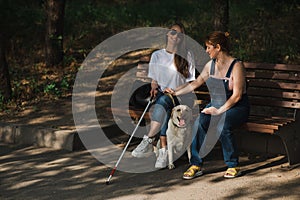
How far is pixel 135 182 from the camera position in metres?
6.06

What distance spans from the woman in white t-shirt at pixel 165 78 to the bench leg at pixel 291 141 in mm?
1206

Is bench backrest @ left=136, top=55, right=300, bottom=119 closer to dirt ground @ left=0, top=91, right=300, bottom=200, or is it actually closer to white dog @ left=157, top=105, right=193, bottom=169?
dirt ground @ left=0, top=91, right=300, bottom=200

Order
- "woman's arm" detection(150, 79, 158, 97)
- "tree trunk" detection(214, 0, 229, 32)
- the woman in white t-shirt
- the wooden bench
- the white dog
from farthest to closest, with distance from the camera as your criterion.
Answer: "tree trunk" detection(214, 0, 229, 32) → "woman's arm" detection(150, 79, 158, 97) → the woman in white t-shirt → the white dog → the wooden bench

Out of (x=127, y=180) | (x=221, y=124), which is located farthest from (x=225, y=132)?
(x=127, y=180)

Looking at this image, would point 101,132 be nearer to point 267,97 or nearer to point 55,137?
point 55,137

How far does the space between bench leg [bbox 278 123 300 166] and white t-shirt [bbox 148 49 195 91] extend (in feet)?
4.10

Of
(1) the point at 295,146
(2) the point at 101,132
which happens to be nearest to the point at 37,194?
(2) the point at 101,132

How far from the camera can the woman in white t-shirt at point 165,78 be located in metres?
6.57

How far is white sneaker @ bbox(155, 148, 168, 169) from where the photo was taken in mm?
6445

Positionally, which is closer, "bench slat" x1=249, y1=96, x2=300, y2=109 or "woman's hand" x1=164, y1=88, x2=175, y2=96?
"bench slat" x1=249, y1=96, x2=300, y2=109

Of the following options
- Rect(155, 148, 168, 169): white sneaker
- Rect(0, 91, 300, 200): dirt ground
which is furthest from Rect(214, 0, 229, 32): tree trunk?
Rect(155, 148, 168, 169): white sneaker

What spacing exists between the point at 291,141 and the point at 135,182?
5.70 feet

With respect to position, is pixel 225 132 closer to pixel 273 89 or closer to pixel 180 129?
pixel 180 129

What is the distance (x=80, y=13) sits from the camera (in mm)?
14258
